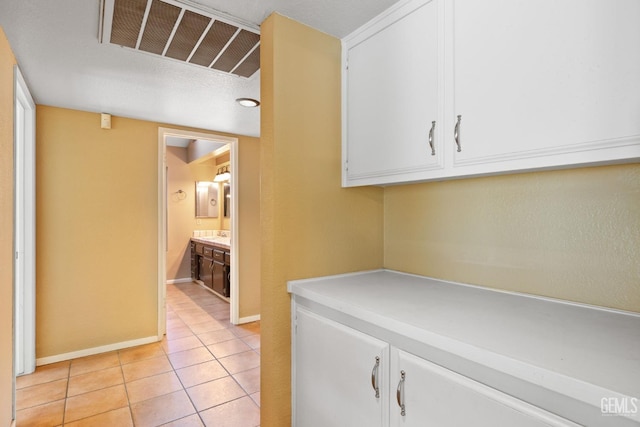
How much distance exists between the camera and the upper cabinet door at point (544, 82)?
902 millimetres

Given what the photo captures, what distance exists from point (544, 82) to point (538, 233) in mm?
613

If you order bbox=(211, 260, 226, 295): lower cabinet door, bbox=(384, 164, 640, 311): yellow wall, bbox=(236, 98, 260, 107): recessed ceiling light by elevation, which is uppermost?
bbox=(236, 98, 260, 107): recessed ceiling light

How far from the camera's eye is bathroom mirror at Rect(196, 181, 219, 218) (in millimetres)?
6160

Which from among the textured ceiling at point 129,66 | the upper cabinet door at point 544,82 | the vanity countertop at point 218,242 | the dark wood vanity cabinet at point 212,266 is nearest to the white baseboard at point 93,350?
the dark wood vanity cabinet at point 212,266

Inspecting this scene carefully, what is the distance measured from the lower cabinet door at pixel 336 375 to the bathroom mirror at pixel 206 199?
5.16 m

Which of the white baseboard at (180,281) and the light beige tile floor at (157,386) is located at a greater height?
the white baseboard at (180,281)

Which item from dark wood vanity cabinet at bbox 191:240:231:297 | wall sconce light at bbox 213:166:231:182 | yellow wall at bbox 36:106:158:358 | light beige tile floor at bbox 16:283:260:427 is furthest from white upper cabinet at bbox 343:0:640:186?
wall sconce light at bbox 213:166:231:182

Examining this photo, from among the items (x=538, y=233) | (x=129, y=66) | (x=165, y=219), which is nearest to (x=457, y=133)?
(x=538, y=233)

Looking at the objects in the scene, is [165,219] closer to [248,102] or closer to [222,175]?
[248,102]

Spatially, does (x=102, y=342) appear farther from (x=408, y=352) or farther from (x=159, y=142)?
(x=408, y=352)

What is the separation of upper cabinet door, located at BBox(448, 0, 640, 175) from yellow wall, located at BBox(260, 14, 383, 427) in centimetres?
69

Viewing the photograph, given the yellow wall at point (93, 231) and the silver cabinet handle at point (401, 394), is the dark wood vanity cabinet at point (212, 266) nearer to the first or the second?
the yellow wall at point (93, 231)

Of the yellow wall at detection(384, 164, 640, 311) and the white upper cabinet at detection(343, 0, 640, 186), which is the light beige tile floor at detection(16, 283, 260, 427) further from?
the white upper cabinet at detection(343, 0, 640, 186)

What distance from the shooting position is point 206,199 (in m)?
6.25
